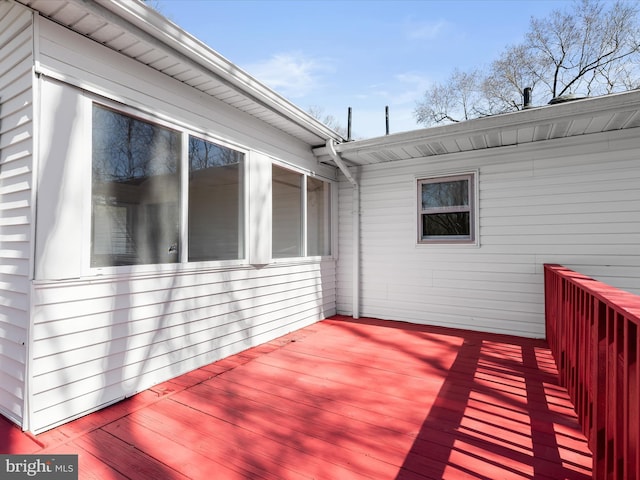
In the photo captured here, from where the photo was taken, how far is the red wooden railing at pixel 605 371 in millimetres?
1230

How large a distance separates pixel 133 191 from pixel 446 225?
3993 mm

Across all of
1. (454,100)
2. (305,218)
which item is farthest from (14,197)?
(454,100)

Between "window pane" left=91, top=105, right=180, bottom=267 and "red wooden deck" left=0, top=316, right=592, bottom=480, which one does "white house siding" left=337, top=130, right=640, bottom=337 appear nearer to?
"red wooden deck" left=0, top=316, right=592, bottom=480

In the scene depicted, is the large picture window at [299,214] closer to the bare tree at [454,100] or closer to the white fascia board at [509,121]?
the white fascia board at [509,121]

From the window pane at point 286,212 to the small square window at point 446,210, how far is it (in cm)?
181

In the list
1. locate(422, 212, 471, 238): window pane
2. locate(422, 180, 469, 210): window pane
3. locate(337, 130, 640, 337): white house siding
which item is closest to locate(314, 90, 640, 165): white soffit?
locate(337, 130, 640, 337): white house siding

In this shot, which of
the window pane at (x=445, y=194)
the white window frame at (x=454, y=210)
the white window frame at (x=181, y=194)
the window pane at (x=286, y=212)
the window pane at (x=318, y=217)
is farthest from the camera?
the window pane at (x=318, y=217)

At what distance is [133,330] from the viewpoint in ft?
8.68

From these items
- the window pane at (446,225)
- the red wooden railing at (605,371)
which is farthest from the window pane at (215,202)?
the red wooden railing at (605,371)

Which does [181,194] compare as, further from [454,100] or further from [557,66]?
[557,66]

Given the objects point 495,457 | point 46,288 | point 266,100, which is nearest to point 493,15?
point 266,100

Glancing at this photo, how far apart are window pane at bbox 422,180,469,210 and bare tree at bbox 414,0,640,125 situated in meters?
8.06

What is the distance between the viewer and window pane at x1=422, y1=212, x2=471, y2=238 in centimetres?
476

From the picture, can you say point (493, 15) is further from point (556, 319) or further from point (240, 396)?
point (240, 396)
